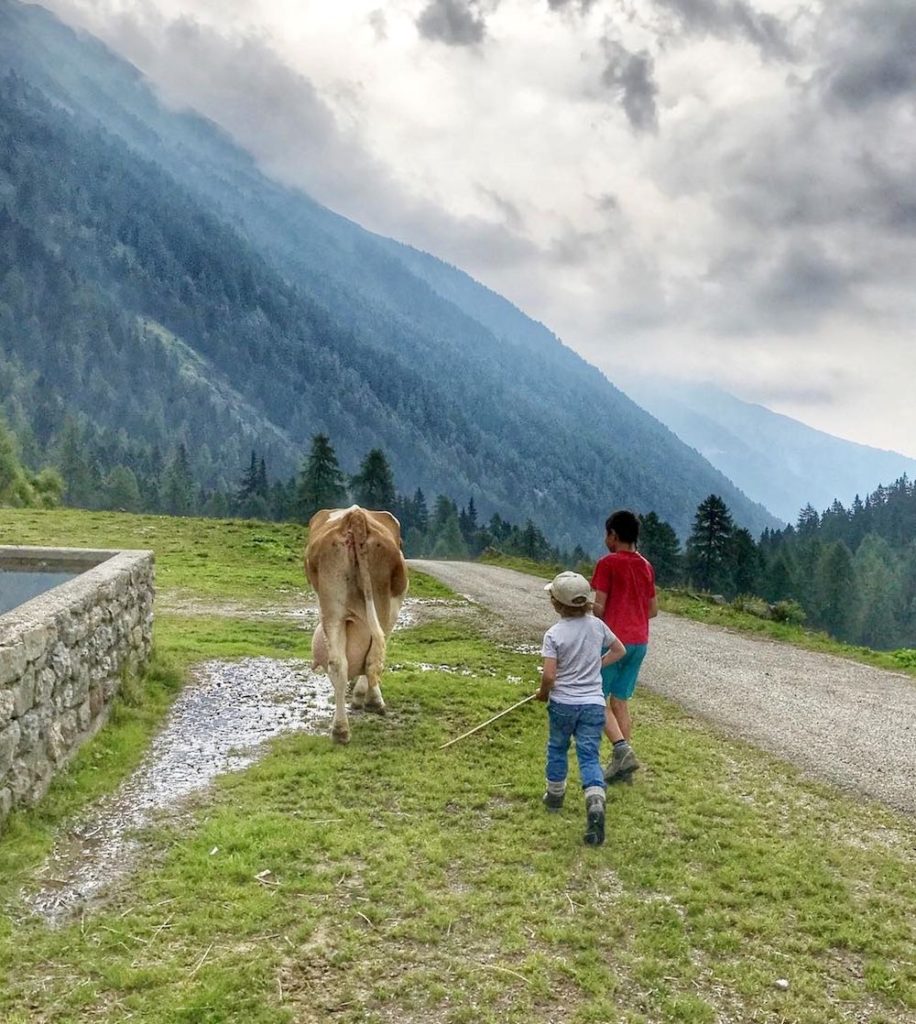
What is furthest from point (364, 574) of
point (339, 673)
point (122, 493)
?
point (122, 493)

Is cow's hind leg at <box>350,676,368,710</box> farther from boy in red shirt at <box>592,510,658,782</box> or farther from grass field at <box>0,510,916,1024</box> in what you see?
boy in red shirt at <box>592,510,658,782</box>

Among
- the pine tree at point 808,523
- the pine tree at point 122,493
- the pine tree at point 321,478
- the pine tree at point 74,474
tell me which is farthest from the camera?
the pine tree at point 808,523

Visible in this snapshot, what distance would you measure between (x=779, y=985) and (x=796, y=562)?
116058 mm

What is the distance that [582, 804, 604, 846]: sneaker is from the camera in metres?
5.99

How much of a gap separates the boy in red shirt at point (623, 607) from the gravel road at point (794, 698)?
2.39 metres

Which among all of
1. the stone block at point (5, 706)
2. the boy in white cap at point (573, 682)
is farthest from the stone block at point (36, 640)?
the boy in white cap at point (573, 682)

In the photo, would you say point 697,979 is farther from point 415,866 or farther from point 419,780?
point 419,780

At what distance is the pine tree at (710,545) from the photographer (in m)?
77.4

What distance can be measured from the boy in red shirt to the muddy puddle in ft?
11.2

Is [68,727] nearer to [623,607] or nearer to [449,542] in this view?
[623,607]

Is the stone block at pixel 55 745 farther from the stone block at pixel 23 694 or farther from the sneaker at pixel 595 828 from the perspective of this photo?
the sneaker at pixel 595 828

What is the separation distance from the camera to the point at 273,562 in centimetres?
2595

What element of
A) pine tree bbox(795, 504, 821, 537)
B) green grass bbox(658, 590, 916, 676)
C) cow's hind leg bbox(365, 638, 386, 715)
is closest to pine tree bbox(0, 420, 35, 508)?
green grass bbox(658, 590, 916, 676)

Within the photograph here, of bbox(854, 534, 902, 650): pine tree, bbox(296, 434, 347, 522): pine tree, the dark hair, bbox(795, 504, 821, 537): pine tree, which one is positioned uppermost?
bbox(795, 504, 821, 537): pine tree
